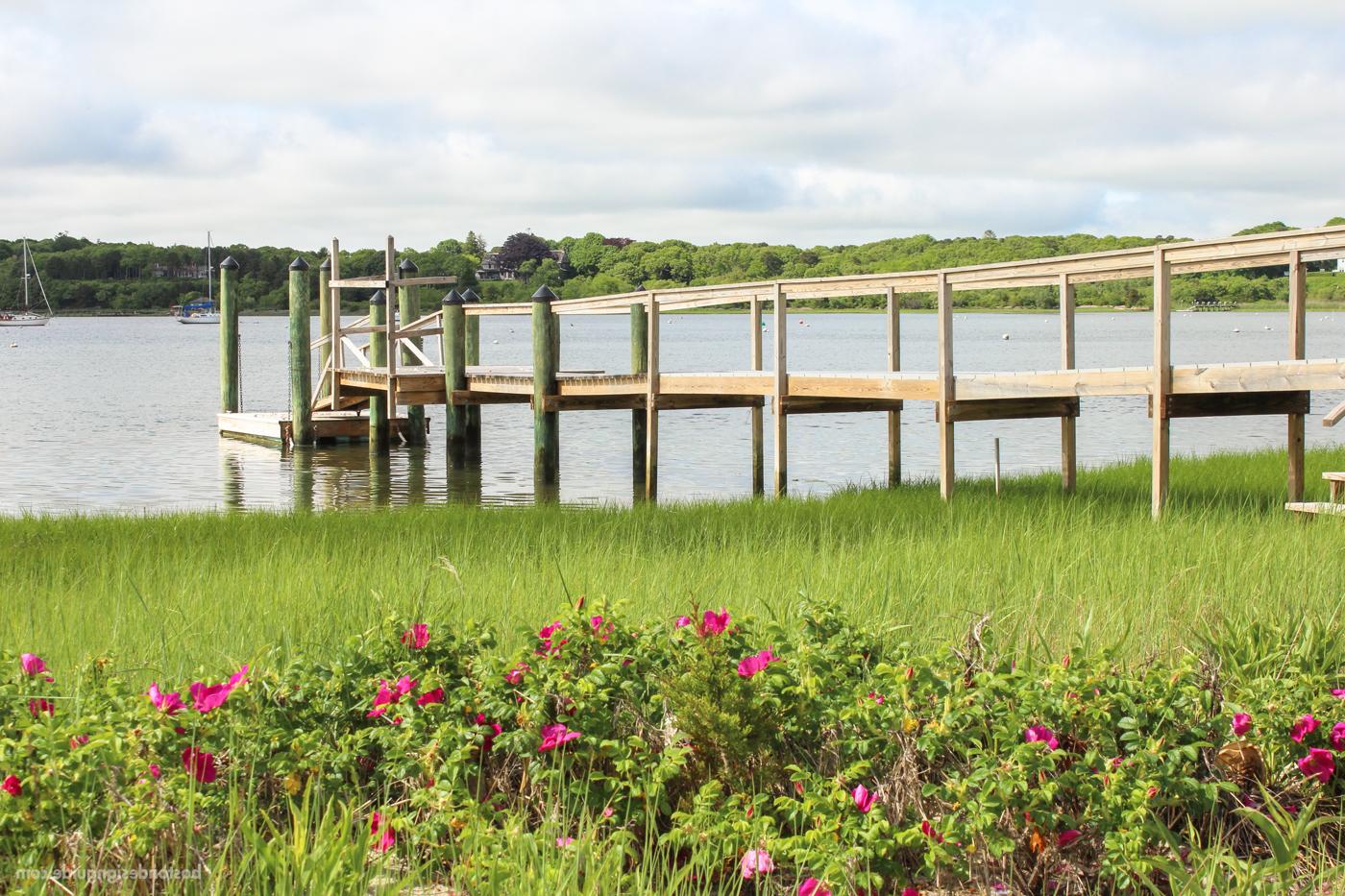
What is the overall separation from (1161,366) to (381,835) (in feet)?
27.0

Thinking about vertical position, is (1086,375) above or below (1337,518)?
above

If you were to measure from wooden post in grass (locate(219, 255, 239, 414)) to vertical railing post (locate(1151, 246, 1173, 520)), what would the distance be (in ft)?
57.7

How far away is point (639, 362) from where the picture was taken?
1939 cm

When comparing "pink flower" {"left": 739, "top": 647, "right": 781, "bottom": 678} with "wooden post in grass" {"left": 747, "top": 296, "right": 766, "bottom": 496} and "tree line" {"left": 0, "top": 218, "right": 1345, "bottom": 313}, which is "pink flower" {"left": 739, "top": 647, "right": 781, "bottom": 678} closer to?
"wooden post in grass" {"left": 747, "top": 296, "right": 766, "bottom": 496}

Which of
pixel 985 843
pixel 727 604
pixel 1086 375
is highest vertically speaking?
pixel 1086 375

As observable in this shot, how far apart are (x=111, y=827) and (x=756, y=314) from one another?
1250 cm

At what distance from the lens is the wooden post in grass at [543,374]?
57.6ft

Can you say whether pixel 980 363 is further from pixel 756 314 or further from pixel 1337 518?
pixel 1337 518

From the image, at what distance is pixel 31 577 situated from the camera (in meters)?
7.89

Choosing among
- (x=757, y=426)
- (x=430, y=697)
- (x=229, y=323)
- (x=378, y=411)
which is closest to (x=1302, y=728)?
(x=430, y=697)

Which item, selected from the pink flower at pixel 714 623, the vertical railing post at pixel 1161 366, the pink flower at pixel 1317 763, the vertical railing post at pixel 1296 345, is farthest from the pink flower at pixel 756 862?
the vertical railing post at pixel 1296 345

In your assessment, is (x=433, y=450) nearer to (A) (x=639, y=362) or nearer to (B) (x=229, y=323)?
(B) (x=229, y=323)

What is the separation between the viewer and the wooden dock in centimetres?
1011

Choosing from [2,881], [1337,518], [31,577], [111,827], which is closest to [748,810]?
Result: [111,827]
